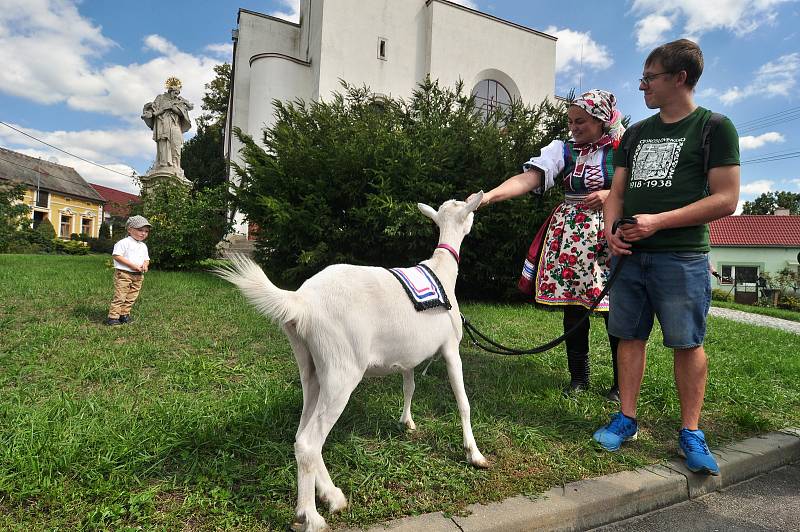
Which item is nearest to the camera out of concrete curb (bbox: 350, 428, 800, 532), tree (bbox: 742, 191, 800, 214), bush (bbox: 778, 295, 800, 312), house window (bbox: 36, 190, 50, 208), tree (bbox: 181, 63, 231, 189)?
concrete curb (bbox: 350, 428, 800, 532)

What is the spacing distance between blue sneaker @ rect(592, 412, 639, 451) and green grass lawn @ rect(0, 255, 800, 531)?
3.5 inches

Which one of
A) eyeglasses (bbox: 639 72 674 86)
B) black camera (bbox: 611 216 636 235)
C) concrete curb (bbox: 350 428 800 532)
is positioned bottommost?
concrete curb (bbox: 350 428 800 532)

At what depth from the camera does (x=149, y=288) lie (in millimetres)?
8023

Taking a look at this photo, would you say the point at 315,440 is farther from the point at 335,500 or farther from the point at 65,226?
the point at 65,226

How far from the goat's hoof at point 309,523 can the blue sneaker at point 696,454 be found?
6.97ft

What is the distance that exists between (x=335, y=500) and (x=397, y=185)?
660 centimetres

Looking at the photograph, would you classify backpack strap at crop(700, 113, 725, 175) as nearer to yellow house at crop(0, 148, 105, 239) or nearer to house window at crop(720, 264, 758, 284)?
house window at crop(720, 264, 758, 284)

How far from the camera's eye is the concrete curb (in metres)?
2.03

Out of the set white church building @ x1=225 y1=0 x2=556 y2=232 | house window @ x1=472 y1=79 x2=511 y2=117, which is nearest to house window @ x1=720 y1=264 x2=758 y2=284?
white church building @ x1=225 y1=0 x2=556 y2=232

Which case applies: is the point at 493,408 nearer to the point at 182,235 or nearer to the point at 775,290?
the point at 182,235

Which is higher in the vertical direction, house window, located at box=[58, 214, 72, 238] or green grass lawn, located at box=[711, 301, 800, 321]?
house window, located at box=[58, 214, 72, 238]

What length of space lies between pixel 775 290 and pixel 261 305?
35144mm

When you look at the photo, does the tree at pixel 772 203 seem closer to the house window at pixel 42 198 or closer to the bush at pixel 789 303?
the bush at pixel 789 303

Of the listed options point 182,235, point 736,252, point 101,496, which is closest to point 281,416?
point 101,496
